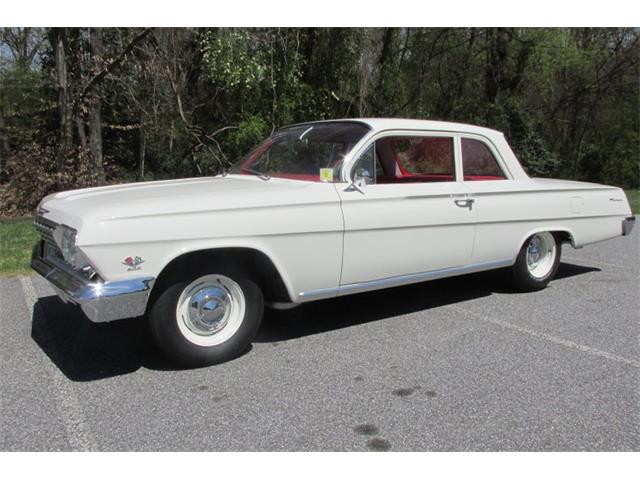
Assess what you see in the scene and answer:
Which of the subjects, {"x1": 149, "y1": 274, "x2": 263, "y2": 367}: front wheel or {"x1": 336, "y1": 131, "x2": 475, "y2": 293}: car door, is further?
{"x1": 336, "y1": 131, "x2": 475, "y2": 293}: car door

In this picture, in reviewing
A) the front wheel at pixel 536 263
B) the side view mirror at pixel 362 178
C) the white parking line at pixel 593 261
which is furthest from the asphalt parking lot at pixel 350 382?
the white parking line at pixel 593 261

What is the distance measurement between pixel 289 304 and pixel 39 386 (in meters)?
1.67

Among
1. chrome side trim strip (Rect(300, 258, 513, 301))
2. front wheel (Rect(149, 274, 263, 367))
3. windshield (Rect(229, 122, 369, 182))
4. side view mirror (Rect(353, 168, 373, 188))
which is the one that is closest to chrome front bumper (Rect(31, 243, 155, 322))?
front wheel (Rect(149, 274, 263, 367))

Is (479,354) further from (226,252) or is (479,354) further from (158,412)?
(158,412)

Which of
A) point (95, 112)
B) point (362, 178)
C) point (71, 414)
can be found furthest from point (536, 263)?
point (95, 112)

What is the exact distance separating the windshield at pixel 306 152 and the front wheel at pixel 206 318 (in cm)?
107

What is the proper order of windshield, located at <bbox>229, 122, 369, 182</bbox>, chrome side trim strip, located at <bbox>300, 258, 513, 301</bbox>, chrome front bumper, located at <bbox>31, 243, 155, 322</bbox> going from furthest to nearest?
windshield, located at <bbox>229, 122, 369, 182</bbox> → chrome side trim strip, located at <bbox>300, 258, 513, 301</bbox> → chrome front bumper, located at <bbox>31, 243, 155, 322</bbox>

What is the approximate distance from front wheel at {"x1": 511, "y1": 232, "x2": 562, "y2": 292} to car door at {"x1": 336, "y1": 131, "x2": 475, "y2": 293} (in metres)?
0.94

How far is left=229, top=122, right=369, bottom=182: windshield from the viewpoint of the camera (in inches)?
168

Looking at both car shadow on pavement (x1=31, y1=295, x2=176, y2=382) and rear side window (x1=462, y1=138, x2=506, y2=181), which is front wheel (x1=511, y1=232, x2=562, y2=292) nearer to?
rear side window (x1=462, y1=138, x2=506, y2=181)

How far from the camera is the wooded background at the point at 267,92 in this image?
12.8m

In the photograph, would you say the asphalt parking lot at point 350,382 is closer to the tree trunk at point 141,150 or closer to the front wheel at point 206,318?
the front wheel at point 206,318

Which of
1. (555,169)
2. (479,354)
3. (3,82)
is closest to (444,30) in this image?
(555,169)

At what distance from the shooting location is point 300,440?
9.08 ft
